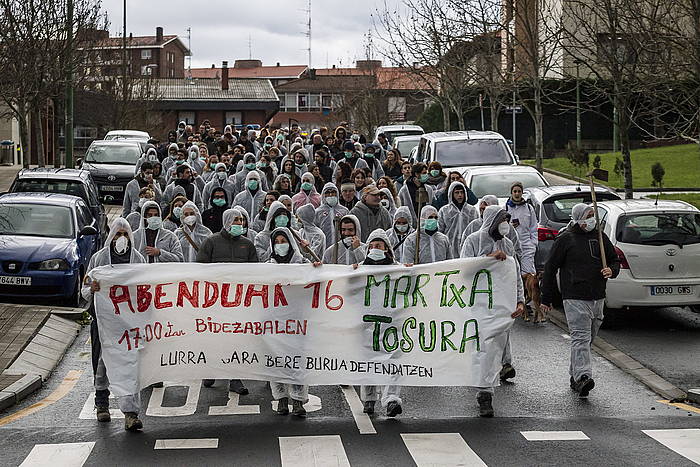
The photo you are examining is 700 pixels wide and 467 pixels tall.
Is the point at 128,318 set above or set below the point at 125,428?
above

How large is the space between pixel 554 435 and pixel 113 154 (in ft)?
81.5

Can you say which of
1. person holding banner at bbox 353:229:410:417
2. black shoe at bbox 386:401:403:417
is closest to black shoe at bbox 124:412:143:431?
person holding banner at bbox 353:229:410:417

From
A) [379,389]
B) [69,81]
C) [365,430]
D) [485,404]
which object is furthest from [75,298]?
[69,81]

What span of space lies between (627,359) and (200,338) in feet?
16.7

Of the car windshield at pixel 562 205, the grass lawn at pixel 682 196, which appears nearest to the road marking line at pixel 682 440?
the car windshield at pixel 562 205

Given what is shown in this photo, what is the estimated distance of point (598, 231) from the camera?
38.0ft

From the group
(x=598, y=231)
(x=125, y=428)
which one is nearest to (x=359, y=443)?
(x=125, y=428)

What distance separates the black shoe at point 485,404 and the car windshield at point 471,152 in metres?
12.8

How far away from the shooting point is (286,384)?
10.8m

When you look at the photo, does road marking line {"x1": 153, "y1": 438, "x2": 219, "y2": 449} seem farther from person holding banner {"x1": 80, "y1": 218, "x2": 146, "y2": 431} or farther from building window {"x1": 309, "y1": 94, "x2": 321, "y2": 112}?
building window {"x1": 309, "y1": 94, "x2": 321, "y2": 112}

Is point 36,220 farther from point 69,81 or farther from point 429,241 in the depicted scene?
point 69,81

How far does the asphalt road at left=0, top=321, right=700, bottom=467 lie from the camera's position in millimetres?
9102

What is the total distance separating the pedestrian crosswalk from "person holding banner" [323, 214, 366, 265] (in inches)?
106

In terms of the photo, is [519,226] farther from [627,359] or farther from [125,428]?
[125,428]
